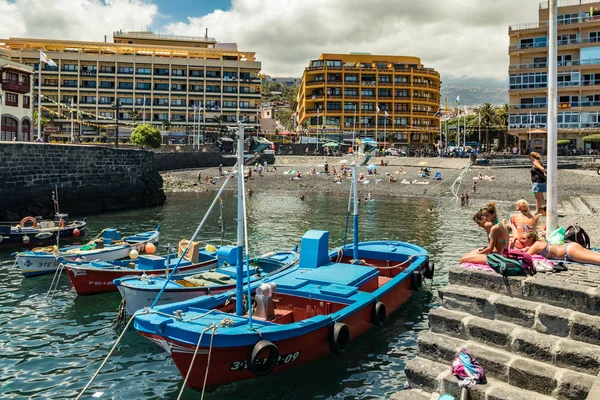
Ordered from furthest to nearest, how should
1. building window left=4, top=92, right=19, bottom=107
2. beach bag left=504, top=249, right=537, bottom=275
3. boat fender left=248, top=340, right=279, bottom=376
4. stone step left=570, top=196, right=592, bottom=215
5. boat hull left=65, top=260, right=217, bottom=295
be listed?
building window left=4, top=92, right=19, bottom=107, stone step left=570, top=196, right=592, bottom=215, boat hull left=65, top=260, right=217, bottom=295, boat fender left=248, top=340, right=279, bottom=376, beach bag left=504, top=249, right=537, bottom=275

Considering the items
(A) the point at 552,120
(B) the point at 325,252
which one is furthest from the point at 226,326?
(A) the point at 552,120

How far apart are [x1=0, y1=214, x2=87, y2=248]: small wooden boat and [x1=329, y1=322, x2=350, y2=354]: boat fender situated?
742 inches

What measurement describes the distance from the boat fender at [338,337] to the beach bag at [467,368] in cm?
545

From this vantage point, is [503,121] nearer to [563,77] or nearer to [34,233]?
[563,77]

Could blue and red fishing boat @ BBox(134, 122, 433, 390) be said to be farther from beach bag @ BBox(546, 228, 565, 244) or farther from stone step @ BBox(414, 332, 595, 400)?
beach bag @ BBox(546, 228, 565, 244)

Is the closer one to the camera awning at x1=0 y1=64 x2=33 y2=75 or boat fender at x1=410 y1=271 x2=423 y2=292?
boat fender at x1=410 y1=271 x2=423 y2=292

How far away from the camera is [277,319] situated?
13656 mm

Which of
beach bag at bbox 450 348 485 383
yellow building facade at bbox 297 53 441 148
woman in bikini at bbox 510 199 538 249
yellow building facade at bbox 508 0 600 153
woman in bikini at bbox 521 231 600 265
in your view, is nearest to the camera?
beach bag at bbox 450 348 485 383

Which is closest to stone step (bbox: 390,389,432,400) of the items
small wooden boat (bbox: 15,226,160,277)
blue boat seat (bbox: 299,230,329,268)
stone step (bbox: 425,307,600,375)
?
stone step (bbox: 425,307,600,375)

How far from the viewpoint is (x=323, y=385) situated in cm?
1217

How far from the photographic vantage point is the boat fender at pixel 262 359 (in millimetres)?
10953

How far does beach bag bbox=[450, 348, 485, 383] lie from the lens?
24.3 ft

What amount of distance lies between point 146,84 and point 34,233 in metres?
78.4

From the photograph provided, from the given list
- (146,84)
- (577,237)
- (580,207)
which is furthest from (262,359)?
(146,84)
